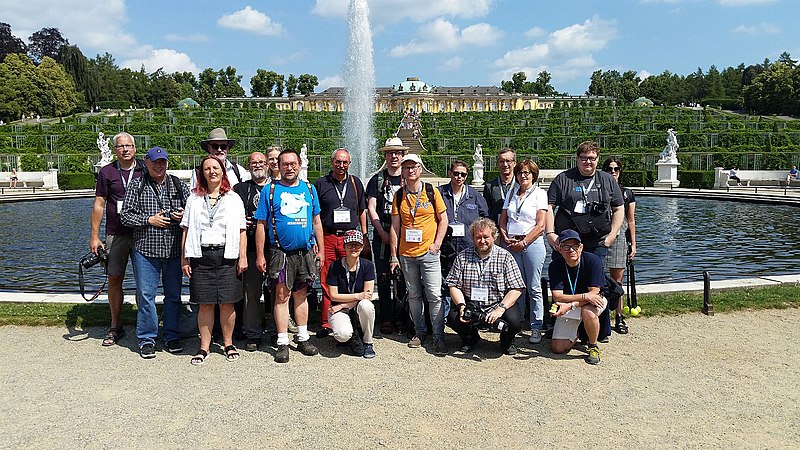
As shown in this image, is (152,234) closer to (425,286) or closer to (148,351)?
(148,351)

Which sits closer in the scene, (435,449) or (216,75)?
(435,449)

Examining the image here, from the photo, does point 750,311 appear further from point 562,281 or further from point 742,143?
point 742,143

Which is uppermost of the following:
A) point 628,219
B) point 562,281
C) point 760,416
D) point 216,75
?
point 216,75

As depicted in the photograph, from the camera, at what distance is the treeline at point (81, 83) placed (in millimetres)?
76750

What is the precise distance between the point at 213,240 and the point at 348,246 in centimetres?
111

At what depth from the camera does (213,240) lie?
16.4 ft

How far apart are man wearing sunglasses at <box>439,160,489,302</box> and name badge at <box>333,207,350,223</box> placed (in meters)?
0.92

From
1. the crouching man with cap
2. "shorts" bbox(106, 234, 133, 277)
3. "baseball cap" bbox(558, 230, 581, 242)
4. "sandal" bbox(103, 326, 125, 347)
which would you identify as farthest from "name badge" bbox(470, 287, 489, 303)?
"sandal" bbox(103, 326, 125, 347)

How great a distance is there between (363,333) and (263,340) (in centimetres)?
108

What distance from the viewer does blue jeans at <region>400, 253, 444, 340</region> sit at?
210 inches

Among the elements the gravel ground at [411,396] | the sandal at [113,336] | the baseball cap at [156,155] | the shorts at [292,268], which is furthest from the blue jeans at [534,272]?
the sandal at [113,336]

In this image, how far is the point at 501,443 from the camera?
11.6ft

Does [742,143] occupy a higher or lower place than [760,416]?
higher

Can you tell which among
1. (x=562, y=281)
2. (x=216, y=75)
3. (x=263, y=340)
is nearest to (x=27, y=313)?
(x=263, y=340)
